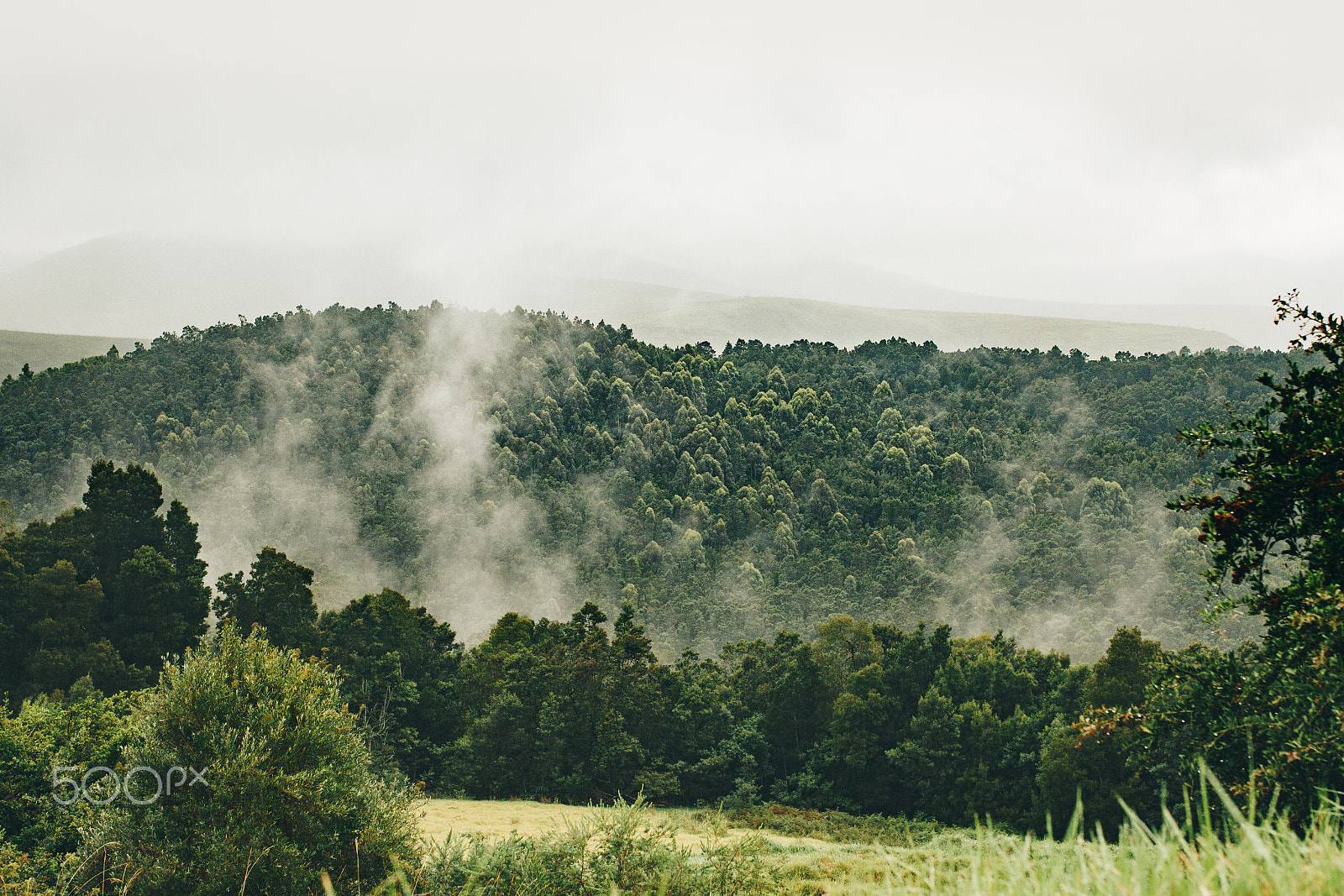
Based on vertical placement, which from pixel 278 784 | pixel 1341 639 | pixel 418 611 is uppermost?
pixel 1341 639

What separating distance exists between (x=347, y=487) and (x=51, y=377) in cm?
6628

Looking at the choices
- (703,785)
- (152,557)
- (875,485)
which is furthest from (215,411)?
(703,785)

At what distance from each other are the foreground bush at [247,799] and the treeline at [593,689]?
97.6 ft

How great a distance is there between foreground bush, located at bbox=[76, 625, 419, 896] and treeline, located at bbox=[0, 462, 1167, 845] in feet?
97.6

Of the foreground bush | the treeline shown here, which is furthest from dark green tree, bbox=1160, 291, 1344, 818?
the treeline

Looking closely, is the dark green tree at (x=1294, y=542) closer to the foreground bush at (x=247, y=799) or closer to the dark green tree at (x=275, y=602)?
the foreground bush at (x=247, y=799)

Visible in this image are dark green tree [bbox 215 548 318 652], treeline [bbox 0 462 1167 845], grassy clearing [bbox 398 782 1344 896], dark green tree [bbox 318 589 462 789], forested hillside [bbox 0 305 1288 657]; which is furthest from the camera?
forested hillside [bbox 0 305 1288 657]

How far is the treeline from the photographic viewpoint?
48312 millimetres

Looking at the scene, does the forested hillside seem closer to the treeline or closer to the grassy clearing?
the treeline

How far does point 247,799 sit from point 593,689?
3789cm

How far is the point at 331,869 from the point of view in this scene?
2109cm

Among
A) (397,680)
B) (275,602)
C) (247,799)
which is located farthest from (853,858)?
(275,602)

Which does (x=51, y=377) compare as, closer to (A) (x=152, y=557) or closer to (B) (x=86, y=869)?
→ (A) (x=152, y=557)

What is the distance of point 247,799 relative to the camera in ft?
65.1
